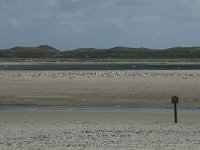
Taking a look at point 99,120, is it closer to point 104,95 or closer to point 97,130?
point 97,130

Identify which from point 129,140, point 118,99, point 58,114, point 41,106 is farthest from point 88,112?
point 129,140

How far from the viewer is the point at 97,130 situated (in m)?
16.9

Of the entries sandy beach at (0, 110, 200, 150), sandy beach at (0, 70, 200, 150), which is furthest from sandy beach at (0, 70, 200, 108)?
sandy beach at (0, 110, 200, 150)

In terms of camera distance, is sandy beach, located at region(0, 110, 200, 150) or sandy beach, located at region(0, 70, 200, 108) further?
sandy beach, located at region(0, 70, 200, 108)

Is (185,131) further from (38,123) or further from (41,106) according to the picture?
(41,106)

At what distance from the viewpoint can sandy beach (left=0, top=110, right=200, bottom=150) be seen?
45.3 ft

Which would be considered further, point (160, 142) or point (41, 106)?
point (41, 106)

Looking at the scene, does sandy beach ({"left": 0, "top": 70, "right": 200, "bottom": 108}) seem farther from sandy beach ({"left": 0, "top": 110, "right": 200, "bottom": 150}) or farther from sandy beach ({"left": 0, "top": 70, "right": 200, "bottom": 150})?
sandy beach ({"left": 0, "top": 110, "right": 200, "bottom": 150})

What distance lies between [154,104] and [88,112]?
5140mm

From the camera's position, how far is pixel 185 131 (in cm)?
→ 1650

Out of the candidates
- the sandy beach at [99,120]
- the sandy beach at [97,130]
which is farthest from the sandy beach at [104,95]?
the sandy beach at [97,130]

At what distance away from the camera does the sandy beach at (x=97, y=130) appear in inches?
543

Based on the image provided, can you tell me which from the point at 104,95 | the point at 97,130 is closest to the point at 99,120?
the point at 97,130

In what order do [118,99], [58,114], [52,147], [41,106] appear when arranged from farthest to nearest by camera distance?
[118,99]
[41,106]
[58,114]
[52,147]
